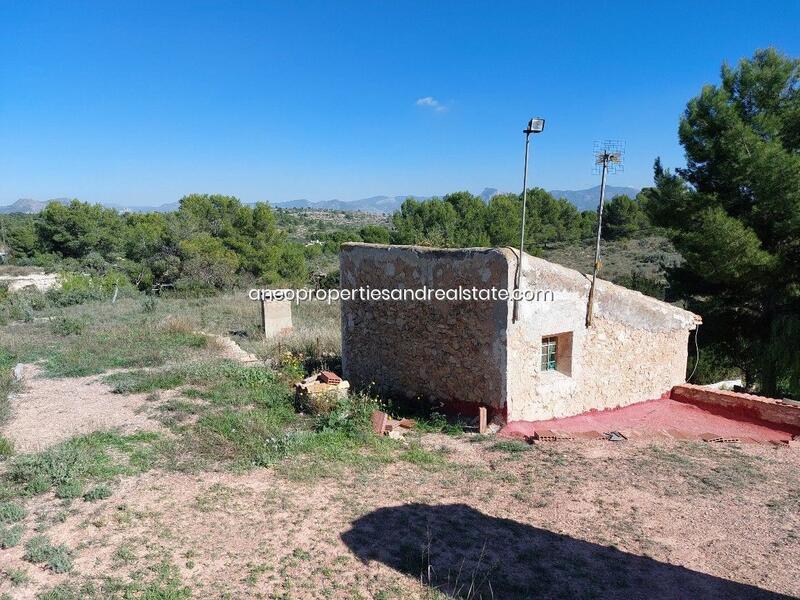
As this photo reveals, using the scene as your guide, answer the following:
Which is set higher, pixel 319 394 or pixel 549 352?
pixel 549 352

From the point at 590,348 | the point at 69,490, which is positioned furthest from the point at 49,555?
the point at 590,348

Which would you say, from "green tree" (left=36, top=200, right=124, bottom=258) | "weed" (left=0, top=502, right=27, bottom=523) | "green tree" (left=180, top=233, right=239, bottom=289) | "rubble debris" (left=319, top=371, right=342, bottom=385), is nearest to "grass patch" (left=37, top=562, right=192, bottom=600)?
"weed" (left=0, top=502, right=27, bottom=523)

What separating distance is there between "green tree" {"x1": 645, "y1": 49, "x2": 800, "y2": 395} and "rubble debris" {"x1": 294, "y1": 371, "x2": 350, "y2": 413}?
27.9 ft

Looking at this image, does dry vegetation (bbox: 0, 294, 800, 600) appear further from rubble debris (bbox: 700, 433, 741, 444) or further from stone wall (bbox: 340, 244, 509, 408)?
stone wall (bbox: 340, 244, 509, 408)

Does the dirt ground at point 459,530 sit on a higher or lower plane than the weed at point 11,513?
lower

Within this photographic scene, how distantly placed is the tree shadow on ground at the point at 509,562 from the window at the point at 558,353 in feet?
11.9

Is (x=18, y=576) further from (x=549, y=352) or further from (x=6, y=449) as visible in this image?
(x=549, y=352)

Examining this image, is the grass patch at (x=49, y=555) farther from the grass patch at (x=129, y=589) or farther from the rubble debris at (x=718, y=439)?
the rubble debris at (x=718, y=439)

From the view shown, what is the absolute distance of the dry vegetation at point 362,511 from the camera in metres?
4.18

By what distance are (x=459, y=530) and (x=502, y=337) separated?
3251 millimetres

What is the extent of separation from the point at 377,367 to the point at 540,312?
130 inches

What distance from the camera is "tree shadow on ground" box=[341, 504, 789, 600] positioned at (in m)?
4.12

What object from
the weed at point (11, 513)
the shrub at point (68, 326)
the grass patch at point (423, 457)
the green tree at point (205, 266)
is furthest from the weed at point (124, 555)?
the green tree at point (205, 266)

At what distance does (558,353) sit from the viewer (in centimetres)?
851
